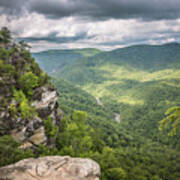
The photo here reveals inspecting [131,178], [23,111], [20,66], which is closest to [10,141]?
[23,111]

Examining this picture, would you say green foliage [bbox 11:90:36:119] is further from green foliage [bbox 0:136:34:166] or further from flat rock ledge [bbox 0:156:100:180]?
flat rock ledge [bbox 0:156:100:180]

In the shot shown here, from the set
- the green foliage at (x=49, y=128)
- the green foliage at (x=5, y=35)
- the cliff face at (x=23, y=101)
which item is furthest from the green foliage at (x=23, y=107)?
the green foliage at (x=5, y=35)

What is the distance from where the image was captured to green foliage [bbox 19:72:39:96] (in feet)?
163

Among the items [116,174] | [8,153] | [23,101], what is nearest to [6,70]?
[23,101]

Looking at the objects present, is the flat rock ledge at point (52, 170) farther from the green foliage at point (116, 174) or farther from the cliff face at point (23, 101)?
the green foliage at point (116, 174)

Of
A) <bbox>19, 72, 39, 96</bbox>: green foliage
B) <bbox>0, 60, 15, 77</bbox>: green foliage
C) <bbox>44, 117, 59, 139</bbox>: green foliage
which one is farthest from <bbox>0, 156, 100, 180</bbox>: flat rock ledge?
<bbox>0, 60, 15, 77</bbox>: green foliage

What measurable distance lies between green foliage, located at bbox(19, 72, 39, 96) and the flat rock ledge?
29.0 metres

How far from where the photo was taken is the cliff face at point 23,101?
4244 cm

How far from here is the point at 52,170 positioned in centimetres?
2422

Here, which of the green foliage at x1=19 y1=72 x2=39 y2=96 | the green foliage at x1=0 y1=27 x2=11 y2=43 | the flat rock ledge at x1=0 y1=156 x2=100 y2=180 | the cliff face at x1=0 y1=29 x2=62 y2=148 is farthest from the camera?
the green foliage at x1=0 y1=27 x2=11 y2=43

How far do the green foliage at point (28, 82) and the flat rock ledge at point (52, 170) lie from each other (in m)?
29.0

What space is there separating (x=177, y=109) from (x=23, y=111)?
40.8 metres

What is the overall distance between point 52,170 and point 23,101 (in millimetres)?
26613

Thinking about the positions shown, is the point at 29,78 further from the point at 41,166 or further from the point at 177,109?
the point at 177,109
